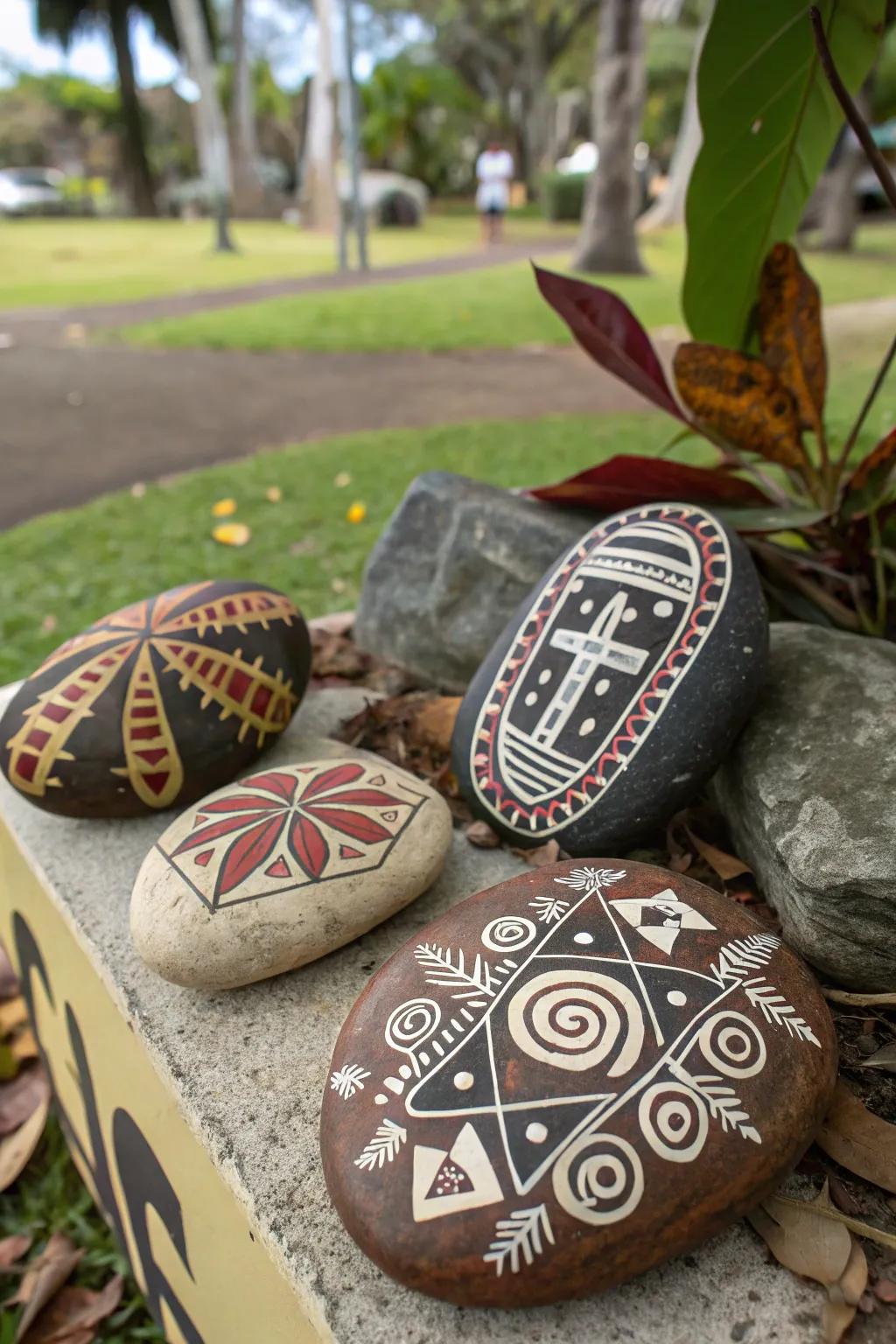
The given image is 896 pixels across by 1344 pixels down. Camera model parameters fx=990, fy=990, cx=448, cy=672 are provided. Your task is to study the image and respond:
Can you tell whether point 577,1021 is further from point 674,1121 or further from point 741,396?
point 741,396

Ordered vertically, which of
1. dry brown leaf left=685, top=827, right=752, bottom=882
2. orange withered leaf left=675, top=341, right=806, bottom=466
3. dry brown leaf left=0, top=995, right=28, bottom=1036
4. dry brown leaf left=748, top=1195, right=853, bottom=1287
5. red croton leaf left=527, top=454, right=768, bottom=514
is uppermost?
orange withered leaf left=675, top=341, right=806, bottom=466

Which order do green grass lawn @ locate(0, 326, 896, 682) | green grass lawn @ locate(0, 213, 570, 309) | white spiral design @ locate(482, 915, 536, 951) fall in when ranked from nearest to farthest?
white spiral design @ locate(482, 915, 536, 951) → green grass lawn @ locate(0, 326, 896, 682) → green grass lawn @ locate(0, 213, 570, 309)

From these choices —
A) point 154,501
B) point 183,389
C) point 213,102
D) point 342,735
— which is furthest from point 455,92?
point 342,735

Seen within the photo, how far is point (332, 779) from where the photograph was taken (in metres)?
1.50

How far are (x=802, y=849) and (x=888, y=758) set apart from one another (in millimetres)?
197

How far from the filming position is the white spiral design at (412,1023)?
1.05 metres

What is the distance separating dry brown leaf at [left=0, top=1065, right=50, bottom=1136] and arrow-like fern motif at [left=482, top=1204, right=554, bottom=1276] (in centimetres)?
166

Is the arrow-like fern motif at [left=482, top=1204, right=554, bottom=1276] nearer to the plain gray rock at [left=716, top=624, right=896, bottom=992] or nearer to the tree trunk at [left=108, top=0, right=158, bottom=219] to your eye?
the plain gray rock at [left=716, top=624, right=896, bottom=992]

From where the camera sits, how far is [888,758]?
4.50ft

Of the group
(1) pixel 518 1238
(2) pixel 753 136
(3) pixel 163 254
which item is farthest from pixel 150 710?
(3) pixel 163 254

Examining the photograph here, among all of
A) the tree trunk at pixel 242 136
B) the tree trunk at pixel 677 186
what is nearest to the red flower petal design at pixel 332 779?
the tree trunk at pixel 677 186

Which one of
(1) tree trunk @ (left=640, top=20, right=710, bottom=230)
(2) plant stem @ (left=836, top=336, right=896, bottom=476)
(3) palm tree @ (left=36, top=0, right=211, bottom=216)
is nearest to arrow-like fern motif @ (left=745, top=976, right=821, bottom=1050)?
(2) plant stem @ (left=836, top=336, right=896, bottom=476)

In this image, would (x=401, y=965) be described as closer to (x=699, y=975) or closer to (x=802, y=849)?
(x=699, y=975)

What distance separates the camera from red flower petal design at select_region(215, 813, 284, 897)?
1316 millimetres
